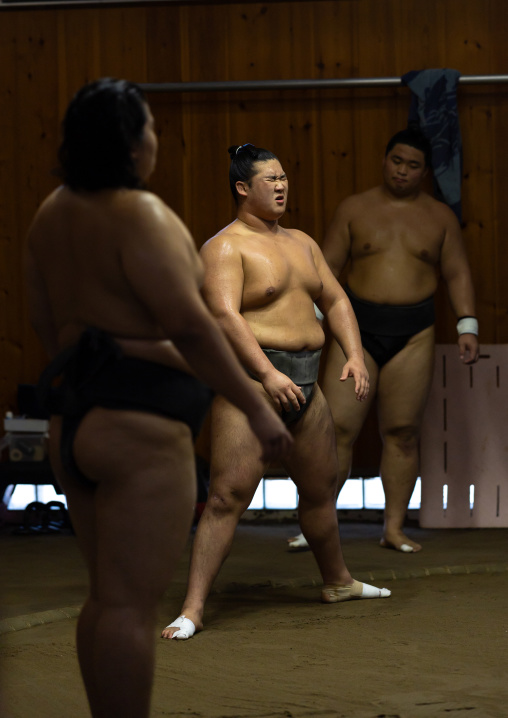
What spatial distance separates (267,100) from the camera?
437cm

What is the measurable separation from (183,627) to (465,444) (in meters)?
1.92

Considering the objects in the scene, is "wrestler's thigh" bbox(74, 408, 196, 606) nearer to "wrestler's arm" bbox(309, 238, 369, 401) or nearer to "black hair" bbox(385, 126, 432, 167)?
"wrestler's arm" bbox(309, 238, 369, 401)

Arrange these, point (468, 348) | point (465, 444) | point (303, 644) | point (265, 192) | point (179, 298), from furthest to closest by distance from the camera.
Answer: point (465, 444) → point (468, 348) → point (265, 192) → point (303, 644) → point (179, 298)

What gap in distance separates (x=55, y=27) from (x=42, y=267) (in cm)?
316

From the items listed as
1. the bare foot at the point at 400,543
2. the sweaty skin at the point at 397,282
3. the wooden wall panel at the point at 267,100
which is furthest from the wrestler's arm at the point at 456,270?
the bare foot at the point at 400,543

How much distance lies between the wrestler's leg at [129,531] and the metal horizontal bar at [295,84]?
2.83 meters

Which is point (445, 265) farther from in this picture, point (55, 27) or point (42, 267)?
point (42, 267)

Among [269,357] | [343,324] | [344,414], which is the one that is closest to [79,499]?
[269,357]

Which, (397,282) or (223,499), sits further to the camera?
(397,282)

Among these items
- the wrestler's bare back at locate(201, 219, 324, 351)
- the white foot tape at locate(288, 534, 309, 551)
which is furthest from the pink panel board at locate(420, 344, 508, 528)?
the wrestler's bare back at locate(201, 219, 324, 351)

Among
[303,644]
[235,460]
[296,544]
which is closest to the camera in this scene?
[303,644]

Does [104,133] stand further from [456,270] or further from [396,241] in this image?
[456,270]

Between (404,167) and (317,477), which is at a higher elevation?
(404,167)

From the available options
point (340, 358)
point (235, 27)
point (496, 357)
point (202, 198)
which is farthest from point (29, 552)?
point (235, 27)
